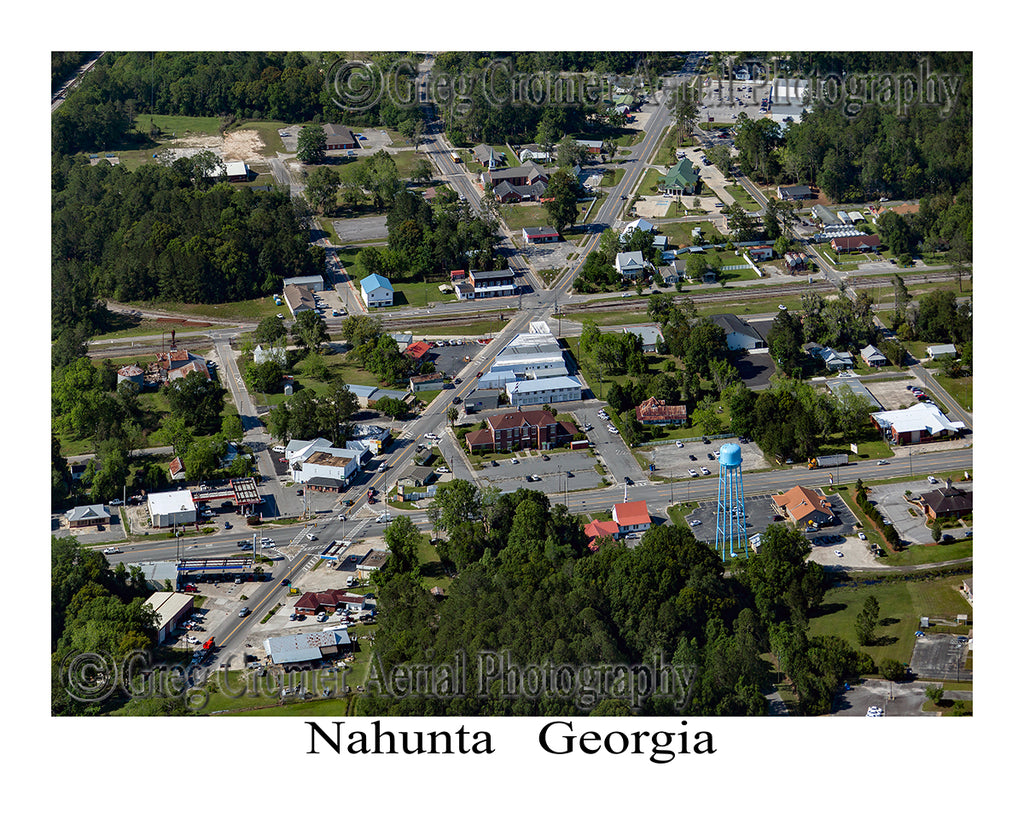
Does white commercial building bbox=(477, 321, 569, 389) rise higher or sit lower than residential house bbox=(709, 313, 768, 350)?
lower

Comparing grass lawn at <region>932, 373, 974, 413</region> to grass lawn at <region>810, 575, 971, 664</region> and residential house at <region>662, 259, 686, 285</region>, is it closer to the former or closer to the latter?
grass lawn at <region>810, 575, 971, 664</region>

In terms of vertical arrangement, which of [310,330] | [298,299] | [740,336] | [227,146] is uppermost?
[227,146]

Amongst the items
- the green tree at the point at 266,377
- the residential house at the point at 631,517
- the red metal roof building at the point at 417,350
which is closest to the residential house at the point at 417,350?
the red metal roof building at the point at 417,350

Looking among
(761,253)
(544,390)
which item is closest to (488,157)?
(761,253)

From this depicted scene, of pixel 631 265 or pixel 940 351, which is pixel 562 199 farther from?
pixel 940 351

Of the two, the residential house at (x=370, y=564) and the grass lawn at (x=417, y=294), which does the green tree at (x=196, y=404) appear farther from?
the grass lawn at (x=417, y=294)

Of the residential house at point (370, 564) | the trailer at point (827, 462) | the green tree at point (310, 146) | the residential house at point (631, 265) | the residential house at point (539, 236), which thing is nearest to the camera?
the residential house at point (370, 564)

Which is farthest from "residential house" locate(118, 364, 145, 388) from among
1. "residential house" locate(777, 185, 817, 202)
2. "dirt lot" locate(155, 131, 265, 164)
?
"residential house" locate(777, 185, 817, 202)
